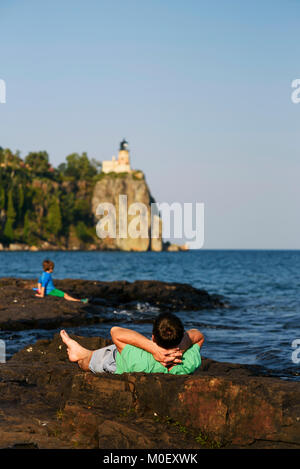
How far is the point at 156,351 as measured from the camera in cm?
589

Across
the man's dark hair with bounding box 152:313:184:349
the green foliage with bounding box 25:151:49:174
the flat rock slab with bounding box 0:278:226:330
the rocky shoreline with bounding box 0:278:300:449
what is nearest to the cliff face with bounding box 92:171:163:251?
the green foliage with bounding box 25:151:49:174

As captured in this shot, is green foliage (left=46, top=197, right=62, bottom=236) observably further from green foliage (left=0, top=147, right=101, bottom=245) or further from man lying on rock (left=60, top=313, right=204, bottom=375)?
man lying on rock (left=60, top=313, right=204, bottom=375)

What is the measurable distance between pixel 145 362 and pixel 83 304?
41.9 feet

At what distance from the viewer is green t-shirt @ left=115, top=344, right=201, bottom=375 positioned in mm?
6008

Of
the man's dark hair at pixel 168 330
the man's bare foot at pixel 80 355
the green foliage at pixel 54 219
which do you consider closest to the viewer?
the man's dark hair at pixel 168 330

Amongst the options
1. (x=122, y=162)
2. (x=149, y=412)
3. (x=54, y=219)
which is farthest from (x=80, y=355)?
(x=122, y=162)

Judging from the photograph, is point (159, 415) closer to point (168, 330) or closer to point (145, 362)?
point (145, 362)

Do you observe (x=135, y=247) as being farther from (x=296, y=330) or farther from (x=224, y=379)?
(x=224, y=379)

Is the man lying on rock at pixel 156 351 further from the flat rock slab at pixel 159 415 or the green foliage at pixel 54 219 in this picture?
the green foliage at pixel 54 219

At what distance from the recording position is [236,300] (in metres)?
28.8

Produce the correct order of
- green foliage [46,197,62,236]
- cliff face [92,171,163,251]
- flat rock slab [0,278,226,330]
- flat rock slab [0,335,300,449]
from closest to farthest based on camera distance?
flat rock slab [0,335,300,449], flat rock slab [0,278,226,330], green foliage [46,197,62,236], cliff face [92,171,163,251]

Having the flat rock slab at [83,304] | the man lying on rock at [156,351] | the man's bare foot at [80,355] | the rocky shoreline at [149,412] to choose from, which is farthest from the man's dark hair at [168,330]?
the flat rock slab at [83,304]

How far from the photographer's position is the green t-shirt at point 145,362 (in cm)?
601

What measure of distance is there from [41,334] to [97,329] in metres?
2.12
